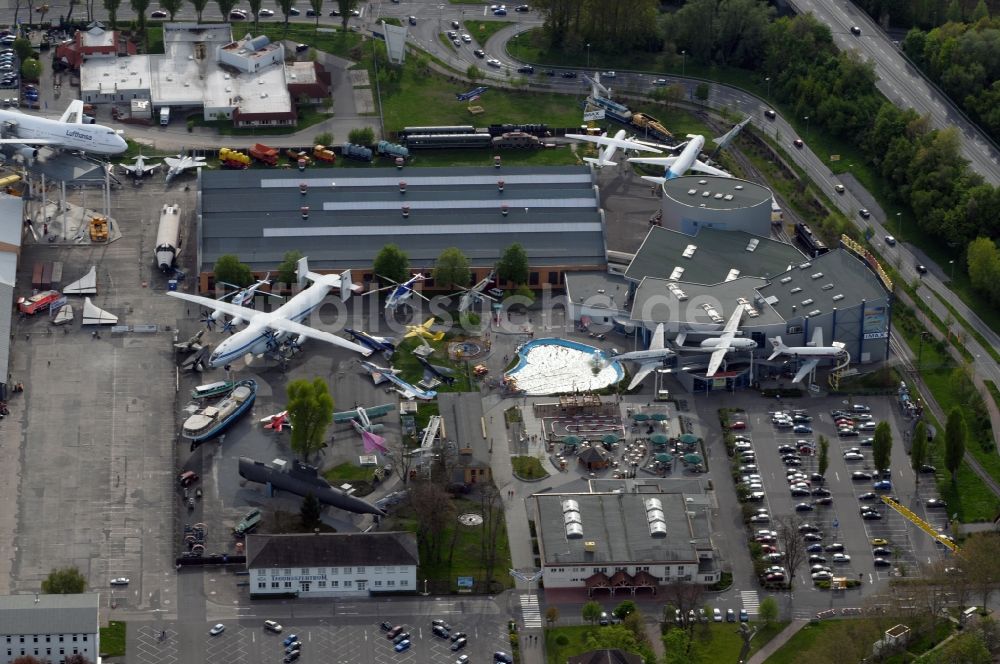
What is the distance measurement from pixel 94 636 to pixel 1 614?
9.19 metres

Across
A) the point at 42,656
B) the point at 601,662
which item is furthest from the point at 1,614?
the point at 601,662

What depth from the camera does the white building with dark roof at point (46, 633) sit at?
198 m

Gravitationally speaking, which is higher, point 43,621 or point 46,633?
point 43,621

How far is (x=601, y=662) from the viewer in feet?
655

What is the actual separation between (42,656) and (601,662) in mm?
53864

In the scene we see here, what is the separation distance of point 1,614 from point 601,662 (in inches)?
2283

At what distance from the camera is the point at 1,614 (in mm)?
199375

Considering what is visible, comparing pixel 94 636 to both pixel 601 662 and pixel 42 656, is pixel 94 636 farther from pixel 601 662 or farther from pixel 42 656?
pixel 601 662

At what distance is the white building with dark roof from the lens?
198375 millimetres

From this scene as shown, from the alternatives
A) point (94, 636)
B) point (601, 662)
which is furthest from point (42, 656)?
point (601, 662)

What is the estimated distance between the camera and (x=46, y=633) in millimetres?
198625

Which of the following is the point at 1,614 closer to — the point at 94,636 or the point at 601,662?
the point at 94,636

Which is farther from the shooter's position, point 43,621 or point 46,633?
point 43,621
